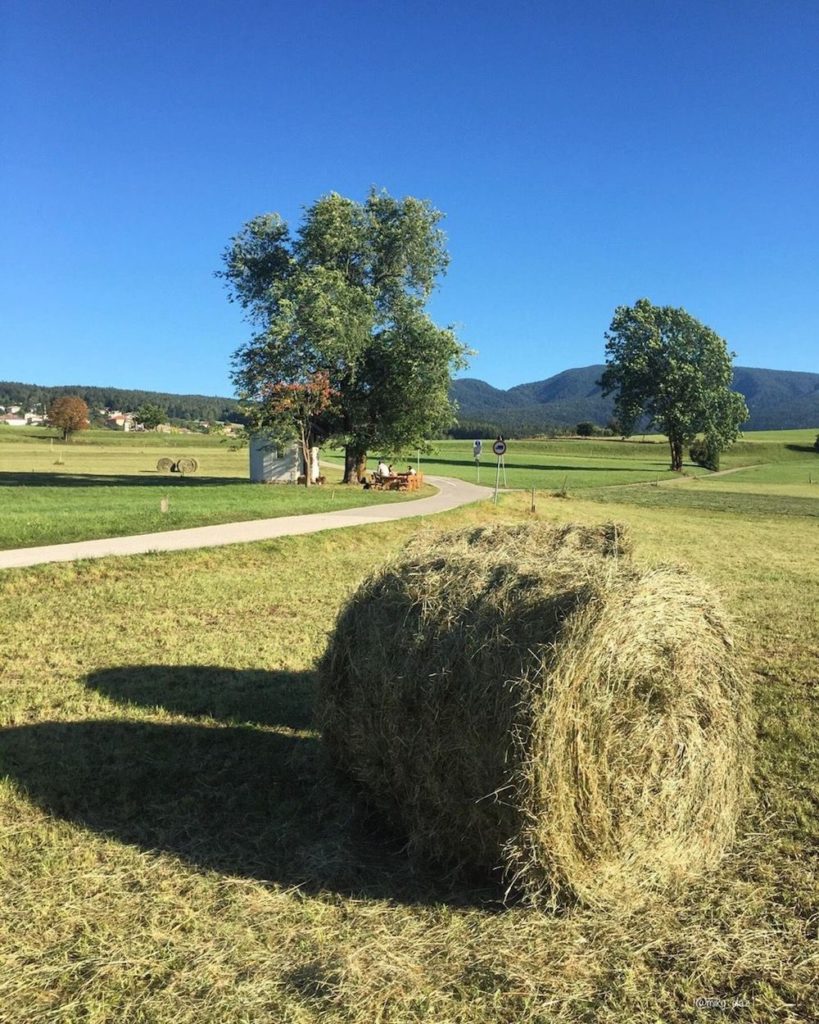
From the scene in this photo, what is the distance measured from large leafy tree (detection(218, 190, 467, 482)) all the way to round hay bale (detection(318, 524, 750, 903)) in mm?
26390

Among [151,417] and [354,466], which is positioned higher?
[151,417]

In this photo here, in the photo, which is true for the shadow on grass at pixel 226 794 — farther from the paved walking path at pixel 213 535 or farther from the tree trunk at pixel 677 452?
the tree trunk at pixel 677 452

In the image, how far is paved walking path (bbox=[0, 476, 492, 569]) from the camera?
40.1 ft

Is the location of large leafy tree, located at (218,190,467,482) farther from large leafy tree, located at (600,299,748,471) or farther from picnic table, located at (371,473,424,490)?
large leafy tree, located at (600,299,748,471)

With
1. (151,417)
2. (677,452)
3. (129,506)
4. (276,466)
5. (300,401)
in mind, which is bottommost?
(129,506)

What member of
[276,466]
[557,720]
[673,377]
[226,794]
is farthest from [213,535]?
[673,377]

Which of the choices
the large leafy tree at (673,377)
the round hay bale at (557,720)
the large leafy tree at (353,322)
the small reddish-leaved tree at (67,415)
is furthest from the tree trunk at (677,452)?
the small reddish-leaved tree at (67,415)

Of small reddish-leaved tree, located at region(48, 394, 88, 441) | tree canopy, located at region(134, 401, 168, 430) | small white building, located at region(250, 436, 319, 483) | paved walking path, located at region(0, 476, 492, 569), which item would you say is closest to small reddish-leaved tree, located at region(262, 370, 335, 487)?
small white building, located at region(250, 436, 319, 483)

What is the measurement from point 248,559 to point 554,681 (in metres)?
10.5

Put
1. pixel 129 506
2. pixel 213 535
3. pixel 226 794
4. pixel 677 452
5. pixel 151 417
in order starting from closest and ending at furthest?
pixel 226 794 → pixel 213 535 → pixel 129 506 → pixel 677 452 → pixel 151 417

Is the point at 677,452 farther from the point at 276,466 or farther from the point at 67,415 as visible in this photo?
the point at 67,415

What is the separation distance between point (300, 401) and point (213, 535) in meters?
15.6

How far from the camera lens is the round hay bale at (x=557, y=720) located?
3.73 metres

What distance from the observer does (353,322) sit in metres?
30.8
